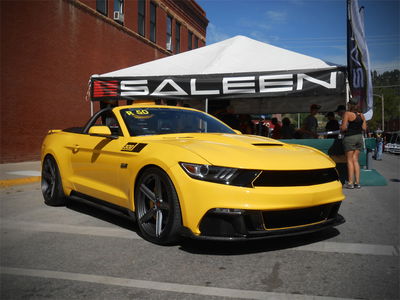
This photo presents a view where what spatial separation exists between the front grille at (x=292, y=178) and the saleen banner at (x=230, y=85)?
4.87 m

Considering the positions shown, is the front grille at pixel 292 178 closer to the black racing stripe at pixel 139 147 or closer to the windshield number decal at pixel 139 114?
the black racing stripe at pixel 139 147

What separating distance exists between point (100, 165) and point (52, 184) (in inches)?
64.2

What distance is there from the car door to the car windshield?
0.19m

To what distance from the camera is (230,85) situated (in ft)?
27.8

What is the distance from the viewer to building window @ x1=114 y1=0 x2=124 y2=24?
18484 millimetres

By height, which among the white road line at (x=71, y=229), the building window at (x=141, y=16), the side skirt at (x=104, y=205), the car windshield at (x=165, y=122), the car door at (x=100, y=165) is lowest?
the white road line at (x=71, y=229)

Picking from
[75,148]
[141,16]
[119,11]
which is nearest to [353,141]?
[75,148]

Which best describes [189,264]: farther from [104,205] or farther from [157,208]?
[104,205]

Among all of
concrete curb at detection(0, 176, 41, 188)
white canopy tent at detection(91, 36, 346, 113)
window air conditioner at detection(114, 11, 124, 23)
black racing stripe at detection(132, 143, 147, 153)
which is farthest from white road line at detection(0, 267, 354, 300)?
window air conditioner at detection(114, 11, 124, 23)

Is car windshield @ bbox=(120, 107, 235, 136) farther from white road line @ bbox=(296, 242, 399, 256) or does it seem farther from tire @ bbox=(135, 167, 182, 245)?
white road line @ bbox=(296, 242, 399, 256)

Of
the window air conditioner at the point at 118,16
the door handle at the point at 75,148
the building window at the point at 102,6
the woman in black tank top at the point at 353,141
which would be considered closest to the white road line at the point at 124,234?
the door handle at the point at 75,148

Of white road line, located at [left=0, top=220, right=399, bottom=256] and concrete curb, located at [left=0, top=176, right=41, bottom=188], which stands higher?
white road line, located at [left=0, top=220, right=399, bottom=256]

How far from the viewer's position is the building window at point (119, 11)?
60.6 ft

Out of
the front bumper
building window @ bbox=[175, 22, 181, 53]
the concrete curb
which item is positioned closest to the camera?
the front bumper
